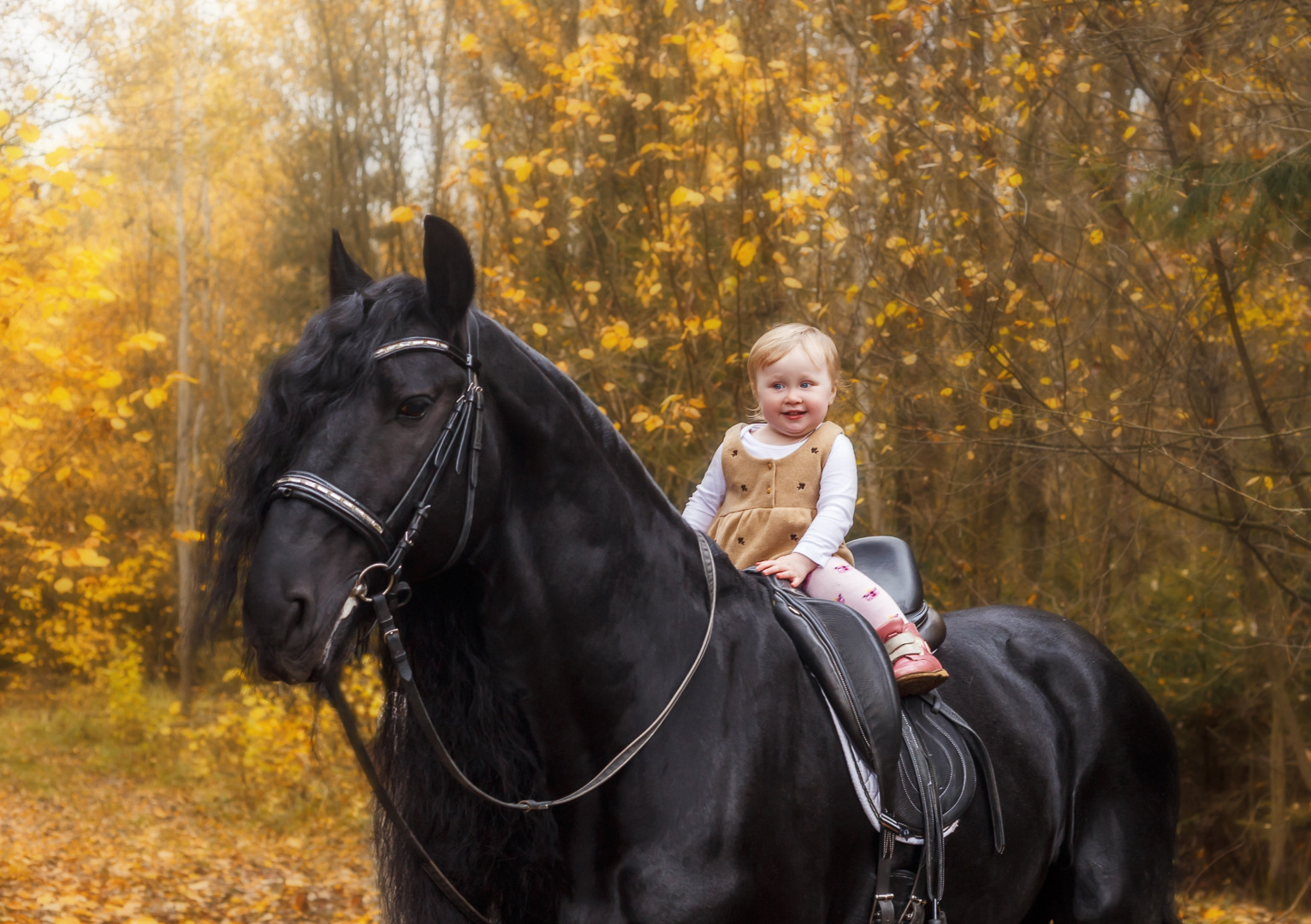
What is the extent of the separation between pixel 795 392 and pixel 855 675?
0.79 metres

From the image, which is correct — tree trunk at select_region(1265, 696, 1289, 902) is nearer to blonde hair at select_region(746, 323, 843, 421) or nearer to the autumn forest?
the autumn forest

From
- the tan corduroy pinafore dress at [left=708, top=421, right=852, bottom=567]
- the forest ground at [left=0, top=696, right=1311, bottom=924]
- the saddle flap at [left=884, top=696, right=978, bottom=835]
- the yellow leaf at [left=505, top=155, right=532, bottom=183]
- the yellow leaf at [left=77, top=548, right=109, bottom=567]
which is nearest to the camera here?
the saddle flap at [left=884, top=696, right=978, bottom=835]

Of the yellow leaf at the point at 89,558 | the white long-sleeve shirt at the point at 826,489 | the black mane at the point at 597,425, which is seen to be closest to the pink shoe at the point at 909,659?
the white long-sleeve shirt at the point at 826,489

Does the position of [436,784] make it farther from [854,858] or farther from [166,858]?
[166,858]

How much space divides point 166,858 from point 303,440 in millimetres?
9991

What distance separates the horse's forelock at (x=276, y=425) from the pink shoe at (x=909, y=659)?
1.56 m

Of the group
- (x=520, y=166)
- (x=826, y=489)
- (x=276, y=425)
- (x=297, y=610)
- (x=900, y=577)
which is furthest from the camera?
(x=520, y=166)

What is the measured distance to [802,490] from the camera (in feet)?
9.73

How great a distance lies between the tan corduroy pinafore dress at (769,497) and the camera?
2.97 metres

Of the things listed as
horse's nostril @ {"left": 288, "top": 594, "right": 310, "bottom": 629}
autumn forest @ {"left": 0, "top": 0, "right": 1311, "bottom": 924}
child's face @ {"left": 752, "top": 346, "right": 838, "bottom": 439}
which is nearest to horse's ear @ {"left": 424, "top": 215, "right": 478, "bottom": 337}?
horse's nostril @ {"left": 288, "top": 594, "right": 310, "bottom": 629}

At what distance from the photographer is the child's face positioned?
3020 millimetres

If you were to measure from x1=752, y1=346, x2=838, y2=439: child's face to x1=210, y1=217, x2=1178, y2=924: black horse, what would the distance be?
559 millimetres

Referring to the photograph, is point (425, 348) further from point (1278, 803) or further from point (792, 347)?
point (1278, 803)

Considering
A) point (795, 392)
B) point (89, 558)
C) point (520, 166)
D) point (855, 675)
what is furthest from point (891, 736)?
point (89, 558)
